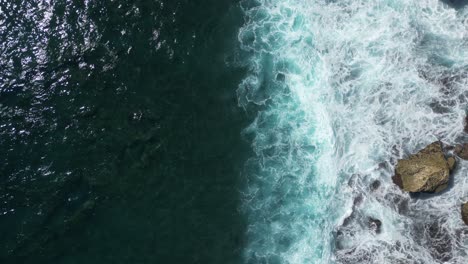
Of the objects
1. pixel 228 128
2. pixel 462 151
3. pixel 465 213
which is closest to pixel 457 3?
pixel 462 151

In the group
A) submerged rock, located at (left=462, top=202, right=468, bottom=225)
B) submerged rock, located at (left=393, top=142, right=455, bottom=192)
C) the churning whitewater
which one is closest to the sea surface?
the churning whitewater

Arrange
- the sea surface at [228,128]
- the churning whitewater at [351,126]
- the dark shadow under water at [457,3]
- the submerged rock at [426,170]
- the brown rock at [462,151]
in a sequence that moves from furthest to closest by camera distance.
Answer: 1. the dark shadow under water at [457,3]
2. the sea surface at [228,128]
3. the churning whitewater at [351,126]
4. the brown rock at [462,151]
5. the submerged rock at [426,170]

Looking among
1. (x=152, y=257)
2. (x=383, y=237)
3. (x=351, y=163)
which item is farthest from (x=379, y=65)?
(x=152, y=257)

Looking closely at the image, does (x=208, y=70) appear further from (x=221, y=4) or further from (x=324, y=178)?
(x=324, y=178)

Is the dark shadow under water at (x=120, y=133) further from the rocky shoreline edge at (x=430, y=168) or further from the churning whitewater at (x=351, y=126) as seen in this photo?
the rocky shoreline edge at (x=430, y=168)

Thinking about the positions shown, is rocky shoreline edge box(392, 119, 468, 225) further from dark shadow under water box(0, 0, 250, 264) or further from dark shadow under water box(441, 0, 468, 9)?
dark shadow under water box(0, 0, 250, 264)

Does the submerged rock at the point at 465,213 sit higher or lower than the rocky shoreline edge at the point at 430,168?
lower

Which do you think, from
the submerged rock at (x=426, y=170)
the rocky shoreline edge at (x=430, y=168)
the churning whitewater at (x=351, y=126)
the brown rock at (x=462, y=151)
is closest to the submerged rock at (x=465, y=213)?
the rocky shoreline edge at (x=430, y=168)

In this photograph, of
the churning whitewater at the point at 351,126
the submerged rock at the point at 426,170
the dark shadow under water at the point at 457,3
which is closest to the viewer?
the submerged rock at the point at 426,170
